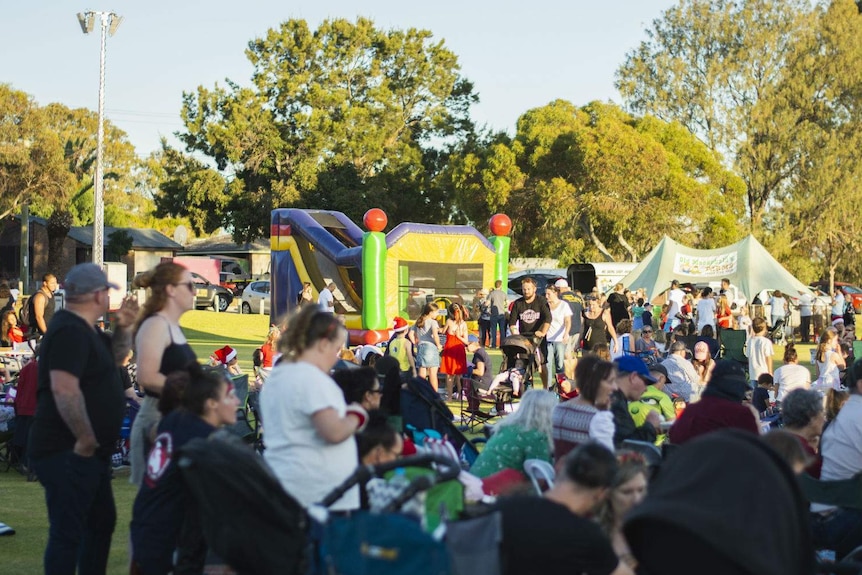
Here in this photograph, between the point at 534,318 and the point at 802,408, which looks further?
the point at 534,318

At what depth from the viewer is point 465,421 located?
1299cm

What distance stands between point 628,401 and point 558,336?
6891mm

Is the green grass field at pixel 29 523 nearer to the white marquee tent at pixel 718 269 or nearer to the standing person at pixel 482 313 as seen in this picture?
the standing person at pixel 482 313

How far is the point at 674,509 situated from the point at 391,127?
5030cm

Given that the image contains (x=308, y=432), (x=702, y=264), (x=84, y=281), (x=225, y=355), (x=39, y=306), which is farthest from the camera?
(x=702, y=264)

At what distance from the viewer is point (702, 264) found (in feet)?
90.9

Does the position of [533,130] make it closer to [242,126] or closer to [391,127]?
[391,127]

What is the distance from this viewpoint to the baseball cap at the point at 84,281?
5.00 metres

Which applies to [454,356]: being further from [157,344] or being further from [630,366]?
[157,344]

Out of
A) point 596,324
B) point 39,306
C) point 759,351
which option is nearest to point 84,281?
point 39,306

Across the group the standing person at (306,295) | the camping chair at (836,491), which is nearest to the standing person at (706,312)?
the standing person at (306,295)

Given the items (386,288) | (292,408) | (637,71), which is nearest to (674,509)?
(292,408)

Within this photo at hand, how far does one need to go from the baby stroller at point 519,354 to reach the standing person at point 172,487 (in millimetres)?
9799

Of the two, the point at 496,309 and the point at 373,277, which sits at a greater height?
the point at 373,277
